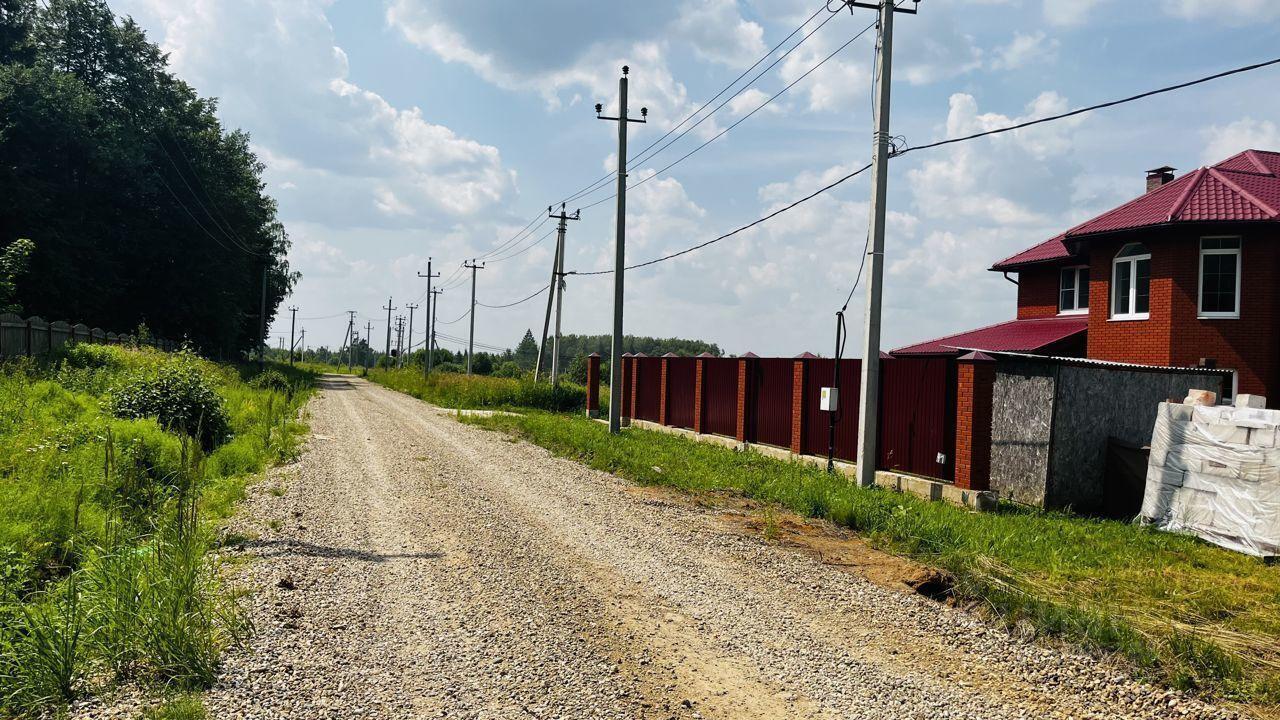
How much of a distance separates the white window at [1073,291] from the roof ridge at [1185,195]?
3432 millimetres

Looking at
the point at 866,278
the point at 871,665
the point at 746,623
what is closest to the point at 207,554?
the point at 746,623

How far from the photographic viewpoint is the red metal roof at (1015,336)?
57.0 ft

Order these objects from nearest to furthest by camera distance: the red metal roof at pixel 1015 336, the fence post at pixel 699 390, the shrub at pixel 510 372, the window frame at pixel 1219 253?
the window frame at pixel 1219 253
the red metal roof at pixel 1015 336
the fence post at pixel 699 390
the shrub at pixel 510 372

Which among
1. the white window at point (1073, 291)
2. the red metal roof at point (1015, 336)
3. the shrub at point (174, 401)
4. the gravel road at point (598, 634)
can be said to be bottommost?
the gravel road at point (598, 634)

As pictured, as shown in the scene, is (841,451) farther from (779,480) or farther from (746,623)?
(746,623)

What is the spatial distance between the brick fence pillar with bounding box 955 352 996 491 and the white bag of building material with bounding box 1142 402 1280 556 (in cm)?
200

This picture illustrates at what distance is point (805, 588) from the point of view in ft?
20.4

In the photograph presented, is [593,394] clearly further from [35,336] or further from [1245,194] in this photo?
[1245,194]

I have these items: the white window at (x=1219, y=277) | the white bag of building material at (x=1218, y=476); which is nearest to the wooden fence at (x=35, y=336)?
the white bag of building material at (x=1218, y=476)

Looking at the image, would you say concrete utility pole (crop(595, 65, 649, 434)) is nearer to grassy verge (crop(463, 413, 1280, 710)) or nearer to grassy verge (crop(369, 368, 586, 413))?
grassy verge (crop(463, 413, 1280, 710))

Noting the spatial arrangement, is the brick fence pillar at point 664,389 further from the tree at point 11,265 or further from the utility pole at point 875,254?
the tree at point 11,265

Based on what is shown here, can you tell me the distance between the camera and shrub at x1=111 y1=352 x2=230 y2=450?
12.8 meters

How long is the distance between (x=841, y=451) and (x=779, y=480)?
255 cm

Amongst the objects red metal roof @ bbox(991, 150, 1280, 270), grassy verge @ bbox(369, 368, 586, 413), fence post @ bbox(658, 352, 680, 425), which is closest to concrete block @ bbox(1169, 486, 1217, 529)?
red metal roof @ bbox(991, 150, 1280, 270)
